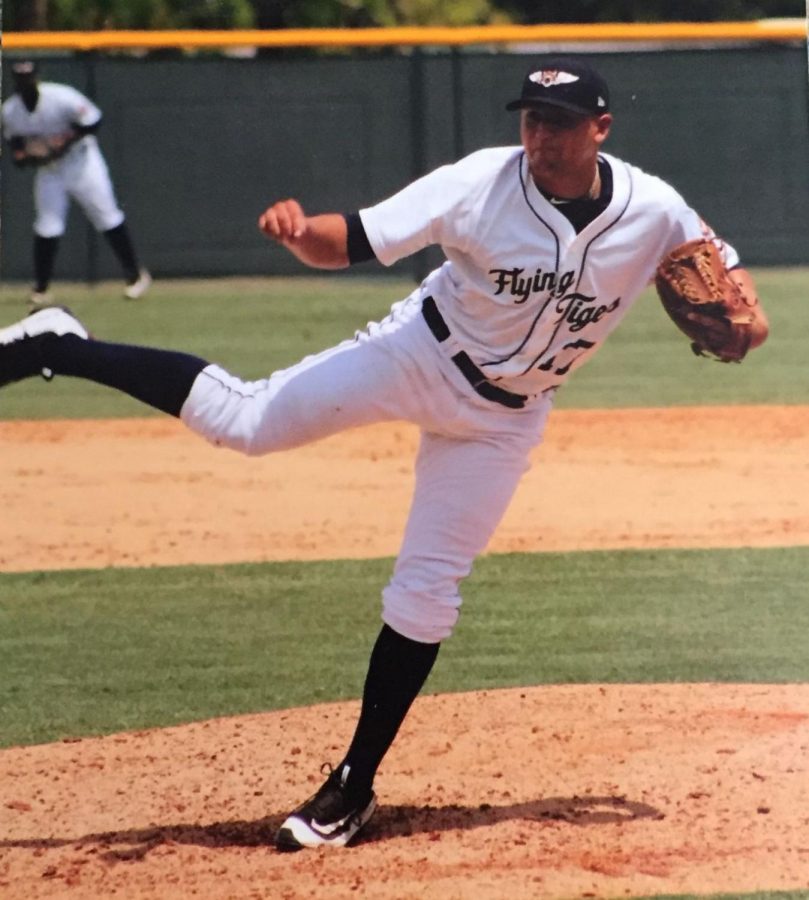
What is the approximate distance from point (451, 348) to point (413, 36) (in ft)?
30.7

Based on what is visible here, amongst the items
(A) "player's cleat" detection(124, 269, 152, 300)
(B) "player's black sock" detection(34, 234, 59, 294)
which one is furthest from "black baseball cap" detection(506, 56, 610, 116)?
(A) "player's cleat" detection(124, 269, 152, 300)

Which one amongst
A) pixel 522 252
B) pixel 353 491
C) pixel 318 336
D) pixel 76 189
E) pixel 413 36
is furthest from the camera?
pixel 413 36

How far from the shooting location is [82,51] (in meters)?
13.2

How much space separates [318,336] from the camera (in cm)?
1116

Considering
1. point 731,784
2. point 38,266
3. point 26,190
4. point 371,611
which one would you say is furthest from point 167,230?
point 731,784

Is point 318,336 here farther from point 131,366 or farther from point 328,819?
point 328,819

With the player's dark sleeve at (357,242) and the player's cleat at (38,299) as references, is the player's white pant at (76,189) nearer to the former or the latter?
the player's cleat at (38,299)

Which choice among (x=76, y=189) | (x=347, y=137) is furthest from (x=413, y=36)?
(x=76, y=189)

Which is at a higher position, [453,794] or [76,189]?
[453,794]

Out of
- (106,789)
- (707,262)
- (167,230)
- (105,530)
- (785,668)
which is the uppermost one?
(707,262)

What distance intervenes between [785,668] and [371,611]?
1468 mm

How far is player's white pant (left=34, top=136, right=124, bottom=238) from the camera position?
11.5 m

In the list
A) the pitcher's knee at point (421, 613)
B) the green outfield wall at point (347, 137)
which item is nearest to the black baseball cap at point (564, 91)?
the pitcher's knee at point (421, 613)

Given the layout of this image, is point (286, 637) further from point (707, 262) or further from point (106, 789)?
point (707, 262)
